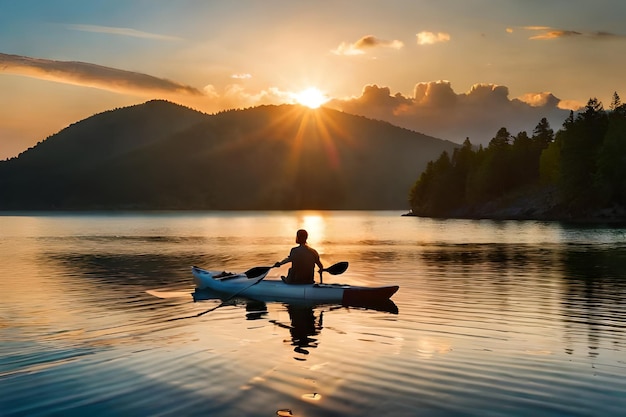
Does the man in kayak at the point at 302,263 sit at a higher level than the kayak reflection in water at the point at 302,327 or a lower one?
higher

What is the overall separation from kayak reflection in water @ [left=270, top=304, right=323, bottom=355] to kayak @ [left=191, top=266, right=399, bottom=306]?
95cm

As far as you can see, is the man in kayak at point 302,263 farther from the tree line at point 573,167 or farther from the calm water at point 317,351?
the tree line at point 573,167

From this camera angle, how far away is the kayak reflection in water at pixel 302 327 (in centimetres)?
2036

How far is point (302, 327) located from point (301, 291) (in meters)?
6.18

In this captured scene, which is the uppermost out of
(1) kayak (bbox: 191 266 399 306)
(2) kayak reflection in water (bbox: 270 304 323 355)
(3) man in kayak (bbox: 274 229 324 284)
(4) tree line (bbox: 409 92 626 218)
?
(4) tree line (bbox: 409 92 626 218)

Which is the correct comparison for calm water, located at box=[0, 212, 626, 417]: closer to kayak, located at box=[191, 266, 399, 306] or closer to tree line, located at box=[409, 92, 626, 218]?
kayak, located at box=[191, 266, 399, 306]

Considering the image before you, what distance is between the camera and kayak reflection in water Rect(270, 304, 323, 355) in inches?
802

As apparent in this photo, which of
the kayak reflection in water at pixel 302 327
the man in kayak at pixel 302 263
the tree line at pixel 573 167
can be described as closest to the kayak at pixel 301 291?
the man in kayak at pixel 302 263

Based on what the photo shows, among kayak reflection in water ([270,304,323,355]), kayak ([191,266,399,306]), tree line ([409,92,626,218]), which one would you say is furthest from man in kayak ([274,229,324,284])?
tree line ([409,92,626,218])

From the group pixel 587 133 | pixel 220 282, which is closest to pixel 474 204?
pixel 587 133

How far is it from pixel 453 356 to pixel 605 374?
4052 mm

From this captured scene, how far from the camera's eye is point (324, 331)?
2283 centimetres

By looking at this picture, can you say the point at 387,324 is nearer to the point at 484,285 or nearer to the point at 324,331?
the point at 324,331

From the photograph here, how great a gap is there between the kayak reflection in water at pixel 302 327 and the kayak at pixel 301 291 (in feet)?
3.11
